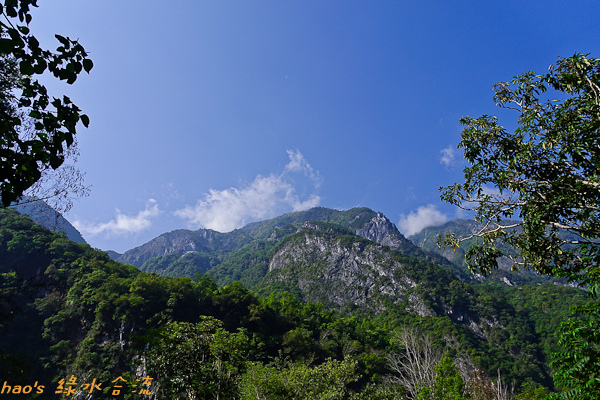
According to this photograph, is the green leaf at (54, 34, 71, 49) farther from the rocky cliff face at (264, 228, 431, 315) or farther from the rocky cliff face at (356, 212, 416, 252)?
the rocky cliff face at (356, 212, 416, 252)

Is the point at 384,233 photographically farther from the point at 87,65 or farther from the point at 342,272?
the point at 87,65

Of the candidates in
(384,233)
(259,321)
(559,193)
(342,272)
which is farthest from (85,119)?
(384,233)

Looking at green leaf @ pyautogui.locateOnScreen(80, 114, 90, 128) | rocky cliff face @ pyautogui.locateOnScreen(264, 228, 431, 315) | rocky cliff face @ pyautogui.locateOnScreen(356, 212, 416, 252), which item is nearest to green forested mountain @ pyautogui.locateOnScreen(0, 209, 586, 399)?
rocky cliff face @ pyautogui.locateOnScreen(264, 228, 431, 315)

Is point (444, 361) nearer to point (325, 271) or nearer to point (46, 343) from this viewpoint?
point (46, 343)

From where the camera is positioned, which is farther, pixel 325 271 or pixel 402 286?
pixel 325 271

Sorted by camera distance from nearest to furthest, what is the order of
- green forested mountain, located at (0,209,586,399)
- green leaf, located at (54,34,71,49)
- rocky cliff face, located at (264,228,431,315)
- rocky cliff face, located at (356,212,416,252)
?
green leaf, located at (54,34,71,49) → green forested mountain, located at (0,209,586,399) → rocky cliff face, located at (264,228,431,315) → rocky cliff face, located at (356,212,416,252)

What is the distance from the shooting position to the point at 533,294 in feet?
267

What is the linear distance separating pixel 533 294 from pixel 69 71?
110 m

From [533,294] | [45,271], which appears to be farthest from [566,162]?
[533,294]

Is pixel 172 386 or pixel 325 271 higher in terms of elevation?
pixel 325 271

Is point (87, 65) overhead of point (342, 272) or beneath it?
beneath

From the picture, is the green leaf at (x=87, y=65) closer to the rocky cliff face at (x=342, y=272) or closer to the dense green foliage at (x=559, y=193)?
the dense green foliage at (x=559, y=193)

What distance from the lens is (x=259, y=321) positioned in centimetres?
3681

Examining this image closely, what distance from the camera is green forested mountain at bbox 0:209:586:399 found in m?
9.48
